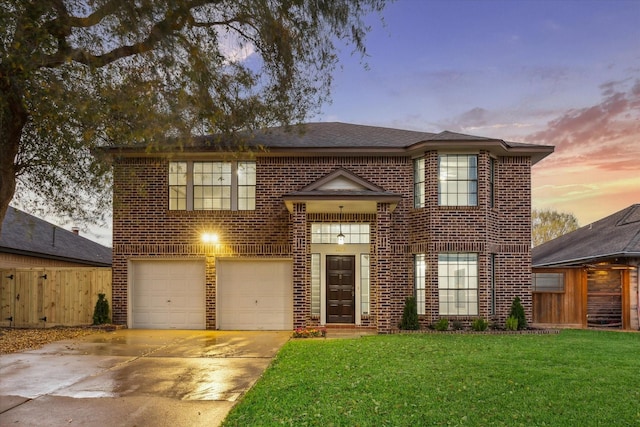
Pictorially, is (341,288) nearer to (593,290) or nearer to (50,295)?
(593,290)

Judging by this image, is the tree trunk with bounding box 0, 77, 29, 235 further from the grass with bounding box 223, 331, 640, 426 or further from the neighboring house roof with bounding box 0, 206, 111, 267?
the neighboring house roof with bounding box 0, 206, 111, 267

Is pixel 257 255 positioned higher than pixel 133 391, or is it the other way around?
pixel 257 255

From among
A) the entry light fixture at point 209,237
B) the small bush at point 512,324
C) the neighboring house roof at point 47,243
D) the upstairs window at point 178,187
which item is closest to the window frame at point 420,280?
A: the small bush at point 512,324

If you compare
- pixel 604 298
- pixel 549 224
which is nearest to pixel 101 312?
pixel 604 298

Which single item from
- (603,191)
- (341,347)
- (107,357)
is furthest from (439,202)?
(603,191)

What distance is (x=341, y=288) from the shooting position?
1419cm

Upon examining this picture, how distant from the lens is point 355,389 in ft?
22.6

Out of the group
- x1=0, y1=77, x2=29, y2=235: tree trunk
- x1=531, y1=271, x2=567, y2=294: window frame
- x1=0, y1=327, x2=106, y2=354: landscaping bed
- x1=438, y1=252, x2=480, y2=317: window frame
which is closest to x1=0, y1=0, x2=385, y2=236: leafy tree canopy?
x1=0, y1=77, x2=29, y2=235: tree trunk

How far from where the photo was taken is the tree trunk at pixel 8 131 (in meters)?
7.62

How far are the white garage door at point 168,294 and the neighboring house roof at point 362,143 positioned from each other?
3519mm

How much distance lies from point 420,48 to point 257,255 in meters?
9.09

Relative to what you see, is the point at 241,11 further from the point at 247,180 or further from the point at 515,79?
the point at 515,79

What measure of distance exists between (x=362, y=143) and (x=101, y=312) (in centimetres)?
922

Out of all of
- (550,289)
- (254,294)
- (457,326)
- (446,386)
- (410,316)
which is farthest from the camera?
(550,289)
